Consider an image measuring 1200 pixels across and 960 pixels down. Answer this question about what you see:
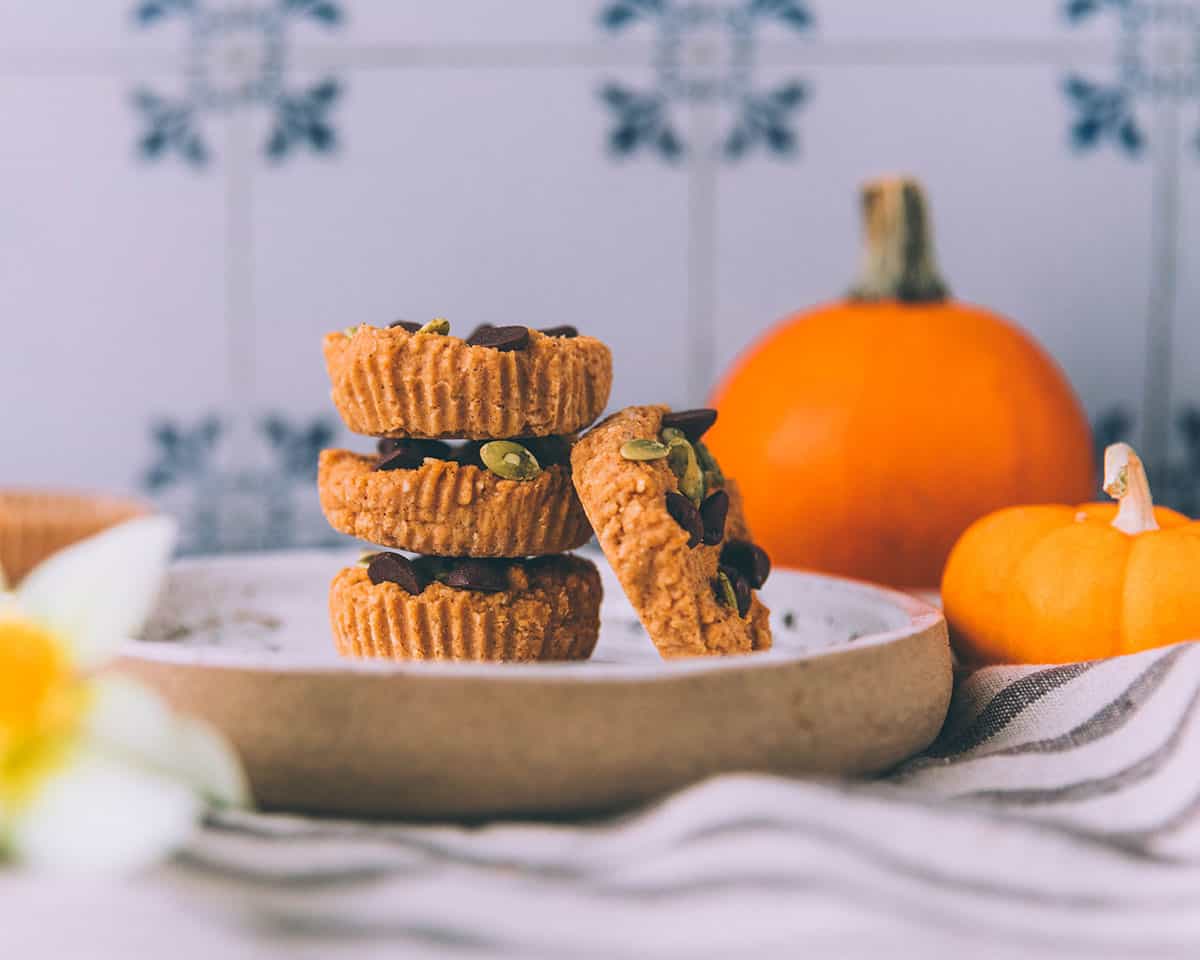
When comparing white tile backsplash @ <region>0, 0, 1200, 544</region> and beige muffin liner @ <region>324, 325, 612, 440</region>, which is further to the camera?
white tile backsplash @ <region>0, 0, 1200, 544</region>

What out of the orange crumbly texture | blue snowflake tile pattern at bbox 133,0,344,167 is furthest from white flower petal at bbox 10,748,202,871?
blue snowflake tile pattern at bbox 133,0,344,167

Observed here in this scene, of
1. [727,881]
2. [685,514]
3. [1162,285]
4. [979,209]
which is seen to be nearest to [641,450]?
[685,514]

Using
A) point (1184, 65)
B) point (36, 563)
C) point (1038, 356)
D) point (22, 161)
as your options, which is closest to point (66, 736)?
point (36, 563)

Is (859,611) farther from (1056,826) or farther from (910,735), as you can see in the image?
(1056,826)

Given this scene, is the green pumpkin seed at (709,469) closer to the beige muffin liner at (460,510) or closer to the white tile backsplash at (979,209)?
the beige muffin liner at (460,510)

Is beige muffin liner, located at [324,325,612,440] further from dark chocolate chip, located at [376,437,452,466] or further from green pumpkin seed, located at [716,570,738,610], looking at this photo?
green pumpkin seed, located at [716,570,738,610]

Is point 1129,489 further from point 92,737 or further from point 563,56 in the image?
point 563,56

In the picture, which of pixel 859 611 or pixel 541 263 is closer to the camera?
pixel 859 611
